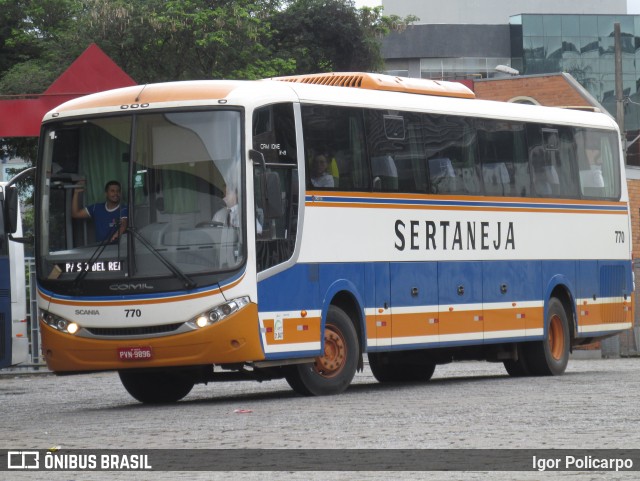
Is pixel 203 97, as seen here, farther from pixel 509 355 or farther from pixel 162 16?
pixel 162 16

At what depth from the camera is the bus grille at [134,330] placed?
16.9 meters

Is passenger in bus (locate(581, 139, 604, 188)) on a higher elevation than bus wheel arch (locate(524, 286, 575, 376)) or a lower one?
higher

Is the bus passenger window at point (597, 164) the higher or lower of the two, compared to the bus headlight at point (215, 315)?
higher

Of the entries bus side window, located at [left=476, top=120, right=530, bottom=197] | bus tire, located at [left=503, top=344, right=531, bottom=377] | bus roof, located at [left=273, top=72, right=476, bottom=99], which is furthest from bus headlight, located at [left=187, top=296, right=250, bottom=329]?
bus tire, located at [left=503, top=344, right=531, bottom=377]

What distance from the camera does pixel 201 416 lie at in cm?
1542

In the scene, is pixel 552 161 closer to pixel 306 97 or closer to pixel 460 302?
pixel 460 302

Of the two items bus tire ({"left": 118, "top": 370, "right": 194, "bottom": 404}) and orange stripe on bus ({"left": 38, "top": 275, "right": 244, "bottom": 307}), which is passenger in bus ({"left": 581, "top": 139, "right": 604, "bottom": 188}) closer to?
bus tire ({"left": 118, "top": 370, "right": 194, "bottom": 404})

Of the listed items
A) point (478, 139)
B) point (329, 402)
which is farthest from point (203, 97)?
point (478, 139)

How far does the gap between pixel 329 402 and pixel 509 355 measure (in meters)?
6.69

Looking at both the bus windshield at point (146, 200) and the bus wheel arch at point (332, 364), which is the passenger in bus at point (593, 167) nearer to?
the bus wheel arch at point (332, 364)

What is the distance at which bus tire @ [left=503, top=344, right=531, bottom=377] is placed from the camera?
23.4 m

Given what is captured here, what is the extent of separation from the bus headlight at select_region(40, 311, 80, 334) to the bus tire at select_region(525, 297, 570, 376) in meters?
8.18

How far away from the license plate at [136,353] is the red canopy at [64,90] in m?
7.99

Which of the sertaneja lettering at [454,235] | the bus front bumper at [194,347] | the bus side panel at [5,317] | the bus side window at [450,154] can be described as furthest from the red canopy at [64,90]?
the bus front bumper at [194,347]
